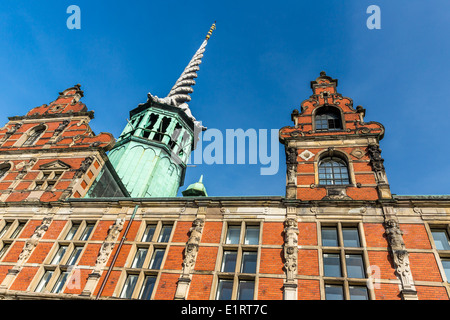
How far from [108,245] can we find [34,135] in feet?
42.0

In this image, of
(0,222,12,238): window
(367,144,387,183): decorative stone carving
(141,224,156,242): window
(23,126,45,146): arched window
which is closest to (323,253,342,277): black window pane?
(367,144,387,183): decorative stone carving

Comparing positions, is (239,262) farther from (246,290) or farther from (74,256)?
(74,256)

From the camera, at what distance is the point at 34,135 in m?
21.6

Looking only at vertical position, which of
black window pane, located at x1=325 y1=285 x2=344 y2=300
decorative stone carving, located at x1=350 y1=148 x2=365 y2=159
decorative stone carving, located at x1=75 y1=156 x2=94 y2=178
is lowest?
black window pane, located at x1=325 y1=285 x2=344 y2=300

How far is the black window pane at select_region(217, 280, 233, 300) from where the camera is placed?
11.2 meters

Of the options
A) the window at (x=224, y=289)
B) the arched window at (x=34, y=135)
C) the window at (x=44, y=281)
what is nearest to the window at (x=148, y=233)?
the window at (x=44, y=281)

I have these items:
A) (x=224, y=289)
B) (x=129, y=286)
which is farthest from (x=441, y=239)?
(x=129, y=286)

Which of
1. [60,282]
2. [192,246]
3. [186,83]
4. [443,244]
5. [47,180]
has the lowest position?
[60,282]

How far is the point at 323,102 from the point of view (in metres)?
18.5

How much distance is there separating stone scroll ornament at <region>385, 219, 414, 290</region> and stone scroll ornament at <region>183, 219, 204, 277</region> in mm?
7241

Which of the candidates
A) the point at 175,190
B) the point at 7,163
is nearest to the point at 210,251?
the point at 7,163

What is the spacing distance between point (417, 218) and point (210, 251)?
817 centimetres

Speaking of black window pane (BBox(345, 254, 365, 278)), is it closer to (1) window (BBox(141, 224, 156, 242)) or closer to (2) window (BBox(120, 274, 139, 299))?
(2) window (BBox(120, 274, 139, 299))
